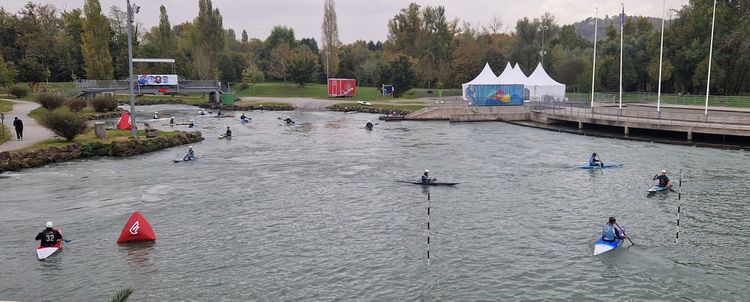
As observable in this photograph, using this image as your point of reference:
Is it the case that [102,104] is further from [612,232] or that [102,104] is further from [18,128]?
[612,232]

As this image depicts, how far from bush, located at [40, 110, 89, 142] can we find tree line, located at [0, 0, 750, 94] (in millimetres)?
55696

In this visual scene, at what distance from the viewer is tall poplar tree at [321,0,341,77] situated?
438 ft

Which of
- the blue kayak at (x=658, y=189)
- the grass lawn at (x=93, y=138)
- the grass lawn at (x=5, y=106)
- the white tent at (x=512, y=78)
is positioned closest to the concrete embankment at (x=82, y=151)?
the grass lawn at (x=93, y=138)

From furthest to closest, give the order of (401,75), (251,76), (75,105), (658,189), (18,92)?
1. (251,76)
2. (401,75)
3. (18,92)
4. (75,105)
5. (658,189)

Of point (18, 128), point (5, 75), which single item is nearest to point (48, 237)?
point (18, 128)

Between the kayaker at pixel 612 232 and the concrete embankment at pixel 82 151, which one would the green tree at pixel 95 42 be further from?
the kayaker at pixel 612 232

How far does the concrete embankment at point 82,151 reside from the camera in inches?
1558

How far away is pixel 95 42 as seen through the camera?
10212 cm

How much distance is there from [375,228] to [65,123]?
32074 mm

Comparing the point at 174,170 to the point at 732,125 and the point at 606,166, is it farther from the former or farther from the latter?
the point at 732,125

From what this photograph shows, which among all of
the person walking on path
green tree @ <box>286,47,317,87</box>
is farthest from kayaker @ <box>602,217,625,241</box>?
green tree @ <box>286,47,317,87</box>

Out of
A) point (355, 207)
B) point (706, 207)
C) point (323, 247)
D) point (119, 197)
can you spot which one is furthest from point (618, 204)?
point (119, 197)

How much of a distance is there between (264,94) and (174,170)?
86.8 m

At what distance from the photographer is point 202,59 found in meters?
130
